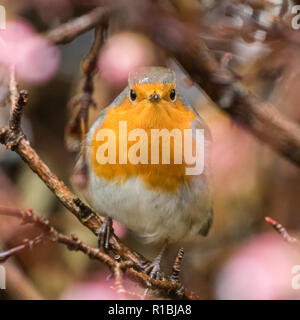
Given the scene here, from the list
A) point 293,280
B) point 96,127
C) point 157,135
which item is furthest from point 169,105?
point 293,280

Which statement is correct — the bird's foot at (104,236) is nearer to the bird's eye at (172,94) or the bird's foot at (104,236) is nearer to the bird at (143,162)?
the bird at (143,162)

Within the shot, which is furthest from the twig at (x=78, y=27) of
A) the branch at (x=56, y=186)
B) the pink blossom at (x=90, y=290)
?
the pink blossom at (x=90, y=290)

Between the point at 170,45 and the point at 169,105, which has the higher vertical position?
the point at 170,45

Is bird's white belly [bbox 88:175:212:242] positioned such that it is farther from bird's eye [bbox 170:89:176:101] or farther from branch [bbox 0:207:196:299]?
branch [bbox 0:207:196:299]

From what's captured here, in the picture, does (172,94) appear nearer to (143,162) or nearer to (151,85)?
(151,85)

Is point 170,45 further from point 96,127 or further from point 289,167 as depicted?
point 289,167
